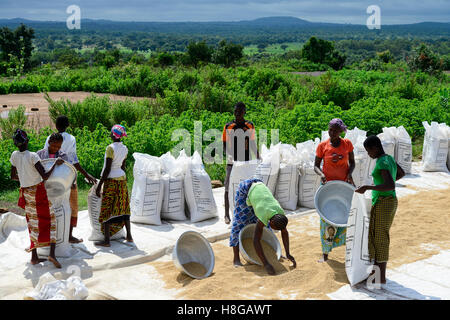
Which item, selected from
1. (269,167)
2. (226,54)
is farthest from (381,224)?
(226,54)

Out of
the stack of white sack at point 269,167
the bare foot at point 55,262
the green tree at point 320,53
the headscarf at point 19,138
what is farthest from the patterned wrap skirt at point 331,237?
the green tree at point 320,53

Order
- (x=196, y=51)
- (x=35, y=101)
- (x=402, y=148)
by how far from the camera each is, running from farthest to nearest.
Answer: (x=196, y=51)
(x=35, y=101)
(x=402, y=148)

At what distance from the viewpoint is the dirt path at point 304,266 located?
383 centimetres

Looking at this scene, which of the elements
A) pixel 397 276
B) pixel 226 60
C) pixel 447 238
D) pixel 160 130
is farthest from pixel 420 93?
pixel 226 60

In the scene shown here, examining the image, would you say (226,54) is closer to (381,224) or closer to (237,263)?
(237,263)

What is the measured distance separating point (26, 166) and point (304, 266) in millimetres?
2451

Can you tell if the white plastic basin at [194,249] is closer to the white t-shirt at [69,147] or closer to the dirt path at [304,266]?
the dirt path at [304,266]

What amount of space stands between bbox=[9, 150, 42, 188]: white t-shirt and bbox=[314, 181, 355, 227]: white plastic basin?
244cm

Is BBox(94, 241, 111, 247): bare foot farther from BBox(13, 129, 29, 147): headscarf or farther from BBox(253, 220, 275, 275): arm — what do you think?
BBox(253, 220, 275, 275): arm

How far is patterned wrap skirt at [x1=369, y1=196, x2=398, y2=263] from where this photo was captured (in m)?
3.96

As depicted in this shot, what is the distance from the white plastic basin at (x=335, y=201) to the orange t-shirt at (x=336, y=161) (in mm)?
136

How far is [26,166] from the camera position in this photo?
13.8 ft

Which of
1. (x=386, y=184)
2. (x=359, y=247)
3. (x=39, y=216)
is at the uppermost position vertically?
(x=386, y=184)

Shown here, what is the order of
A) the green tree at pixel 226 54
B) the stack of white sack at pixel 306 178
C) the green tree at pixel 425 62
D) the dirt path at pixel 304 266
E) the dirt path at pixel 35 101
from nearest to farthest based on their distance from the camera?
the dirt path at pixel 304 266
the stack of white sack at pixel 306 178
the dirt path at pixel 35 101
the green tree at pixel 425 62
the green tree at pixel 226 54
